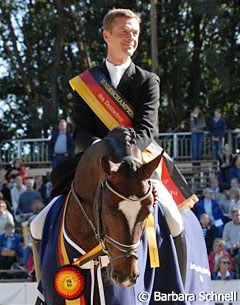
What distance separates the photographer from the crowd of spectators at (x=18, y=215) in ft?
54.1

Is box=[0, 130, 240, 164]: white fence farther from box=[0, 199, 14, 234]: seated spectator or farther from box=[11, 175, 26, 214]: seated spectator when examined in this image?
box=[0, 199, 14, 234]: seated spectator

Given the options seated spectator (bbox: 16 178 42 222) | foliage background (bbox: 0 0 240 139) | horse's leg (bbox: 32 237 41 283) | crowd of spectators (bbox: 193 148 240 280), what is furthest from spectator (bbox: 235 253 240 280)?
foliage background (bbox: 0 0 240 139)

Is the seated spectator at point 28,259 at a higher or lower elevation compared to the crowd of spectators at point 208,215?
lower

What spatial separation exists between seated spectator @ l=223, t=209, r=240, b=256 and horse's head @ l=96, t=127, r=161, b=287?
376 inches

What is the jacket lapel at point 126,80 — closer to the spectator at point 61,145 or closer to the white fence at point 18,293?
the white fence at point 18,293

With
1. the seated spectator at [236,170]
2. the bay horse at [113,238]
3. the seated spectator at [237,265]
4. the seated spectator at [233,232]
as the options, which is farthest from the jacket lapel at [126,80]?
the seated spectator at [236,170]

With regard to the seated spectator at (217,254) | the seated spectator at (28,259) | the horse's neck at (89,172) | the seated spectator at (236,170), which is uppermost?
the horse's neck at (89,172)

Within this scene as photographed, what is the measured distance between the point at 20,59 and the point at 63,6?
2.39 meters

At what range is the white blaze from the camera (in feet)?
18.0

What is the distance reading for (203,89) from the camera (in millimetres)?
32344

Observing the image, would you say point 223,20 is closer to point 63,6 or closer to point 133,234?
point 63,6

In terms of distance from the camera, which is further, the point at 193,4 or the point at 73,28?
the point at 73,28

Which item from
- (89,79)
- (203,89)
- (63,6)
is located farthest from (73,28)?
(89,79)

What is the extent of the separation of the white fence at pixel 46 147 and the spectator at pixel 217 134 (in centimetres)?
60
